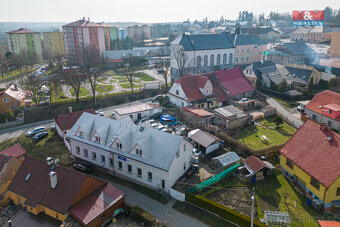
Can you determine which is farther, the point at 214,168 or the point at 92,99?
the point at 92,99

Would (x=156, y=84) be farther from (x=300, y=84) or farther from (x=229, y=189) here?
(x=229, y=189)

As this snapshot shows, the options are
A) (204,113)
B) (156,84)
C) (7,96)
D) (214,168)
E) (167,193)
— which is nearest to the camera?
(167,193)

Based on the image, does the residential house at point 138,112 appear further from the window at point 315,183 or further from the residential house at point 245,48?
the residential house at point 245,48

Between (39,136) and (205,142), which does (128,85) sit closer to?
(39,136)

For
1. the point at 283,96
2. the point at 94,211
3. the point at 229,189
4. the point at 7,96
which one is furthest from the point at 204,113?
the point at 7,96

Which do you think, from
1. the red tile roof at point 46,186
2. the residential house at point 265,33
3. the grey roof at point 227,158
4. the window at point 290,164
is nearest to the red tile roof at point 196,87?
the grey roof at point 227,158

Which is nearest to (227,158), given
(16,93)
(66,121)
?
(66,121)

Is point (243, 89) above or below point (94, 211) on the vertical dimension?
above
